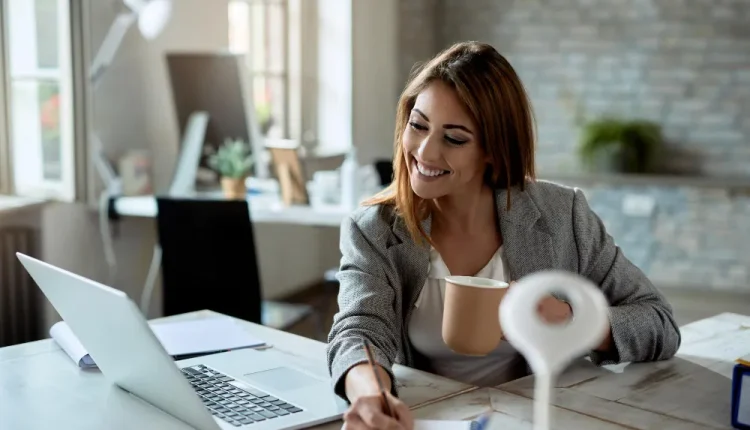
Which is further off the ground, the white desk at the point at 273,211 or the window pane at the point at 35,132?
the window pane at the point at 35,132

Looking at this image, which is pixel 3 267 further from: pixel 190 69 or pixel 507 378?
pixel 507 378

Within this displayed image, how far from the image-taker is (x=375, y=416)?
3.86 ft

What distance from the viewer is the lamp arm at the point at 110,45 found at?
3.65 m

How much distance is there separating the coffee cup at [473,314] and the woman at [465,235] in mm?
221

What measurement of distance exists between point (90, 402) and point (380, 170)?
286 cm

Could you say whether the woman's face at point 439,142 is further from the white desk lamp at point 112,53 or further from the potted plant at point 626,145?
the potted plant at point 626,145

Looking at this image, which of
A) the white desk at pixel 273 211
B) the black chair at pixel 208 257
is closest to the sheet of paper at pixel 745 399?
the black chair at pixel 208 257

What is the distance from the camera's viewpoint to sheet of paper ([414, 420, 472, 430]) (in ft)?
4.30

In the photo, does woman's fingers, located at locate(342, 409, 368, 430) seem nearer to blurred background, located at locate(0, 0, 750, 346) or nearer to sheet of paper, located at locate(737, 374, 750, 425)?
sheet of paper, located at locate(737, 374, 750, 425)

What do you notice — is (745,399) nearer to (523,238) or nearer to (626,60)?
(523,238)

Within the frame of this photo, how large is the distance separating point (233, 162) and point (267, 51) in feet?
4.96

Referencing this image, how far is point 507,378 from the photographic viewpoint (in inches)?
72.1

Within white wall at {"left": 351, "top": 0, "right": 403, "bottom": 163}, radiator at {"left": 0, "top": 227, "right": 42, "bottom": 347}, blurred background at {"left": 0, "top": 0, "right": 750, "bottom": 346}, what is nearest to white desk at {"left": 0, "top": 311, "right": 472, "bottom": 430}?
blurred background at {"left": 0, "top": 0, "right": 750, "bottom": 346}

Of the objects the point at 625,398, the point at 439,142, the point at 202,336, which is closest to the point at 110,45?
the point at 202,336
